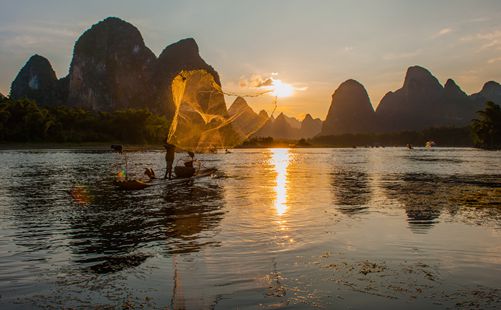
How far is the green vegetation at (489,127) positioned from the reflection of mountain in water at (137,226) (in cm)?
12181

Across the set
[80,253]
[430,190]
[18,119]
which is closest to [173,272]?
[80,253]

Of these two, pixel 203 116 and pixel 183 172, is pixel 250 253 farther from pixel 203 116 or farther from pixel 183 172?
pixel 183 172

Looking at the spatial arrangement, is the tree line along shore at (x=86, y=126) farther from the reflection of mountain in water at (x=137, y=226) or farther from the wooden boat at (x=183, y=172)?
the reflection of mountain in water at (x=137, y=226)

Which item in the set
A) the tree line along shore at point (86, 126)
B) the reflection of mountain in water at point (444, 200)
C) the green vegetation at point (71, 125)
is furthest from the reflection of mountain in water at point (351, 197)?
the green vegetation at point (71, 125)

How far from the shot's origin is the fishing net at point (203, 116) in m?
28.1

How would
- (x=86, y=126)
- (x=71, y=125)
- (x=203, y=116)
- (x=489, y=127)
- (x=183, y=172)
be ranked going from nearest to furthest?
(x=203, y=116) → (x=183, y=172) → (x=489, y=127) → (x=71, y=125) → (x=86, y=126)

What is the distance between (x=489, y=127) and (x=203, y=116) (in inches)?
4750

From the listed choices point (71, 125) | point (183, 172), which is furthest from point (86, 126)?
point (183, 172)

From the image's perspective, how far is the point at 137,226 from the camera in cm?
1658

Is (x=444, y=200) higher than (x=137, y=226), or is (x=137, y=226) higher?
(x=444, y=200)

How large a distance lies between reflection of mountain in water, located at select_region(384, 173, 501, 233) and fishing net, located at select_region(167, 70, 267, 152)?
10.8 meters

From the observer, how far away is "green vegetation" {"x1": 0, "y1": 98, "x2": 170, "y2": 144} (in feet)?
384

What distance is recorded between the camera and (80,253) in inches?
488

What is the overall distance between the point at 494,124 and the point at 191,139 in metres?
118
